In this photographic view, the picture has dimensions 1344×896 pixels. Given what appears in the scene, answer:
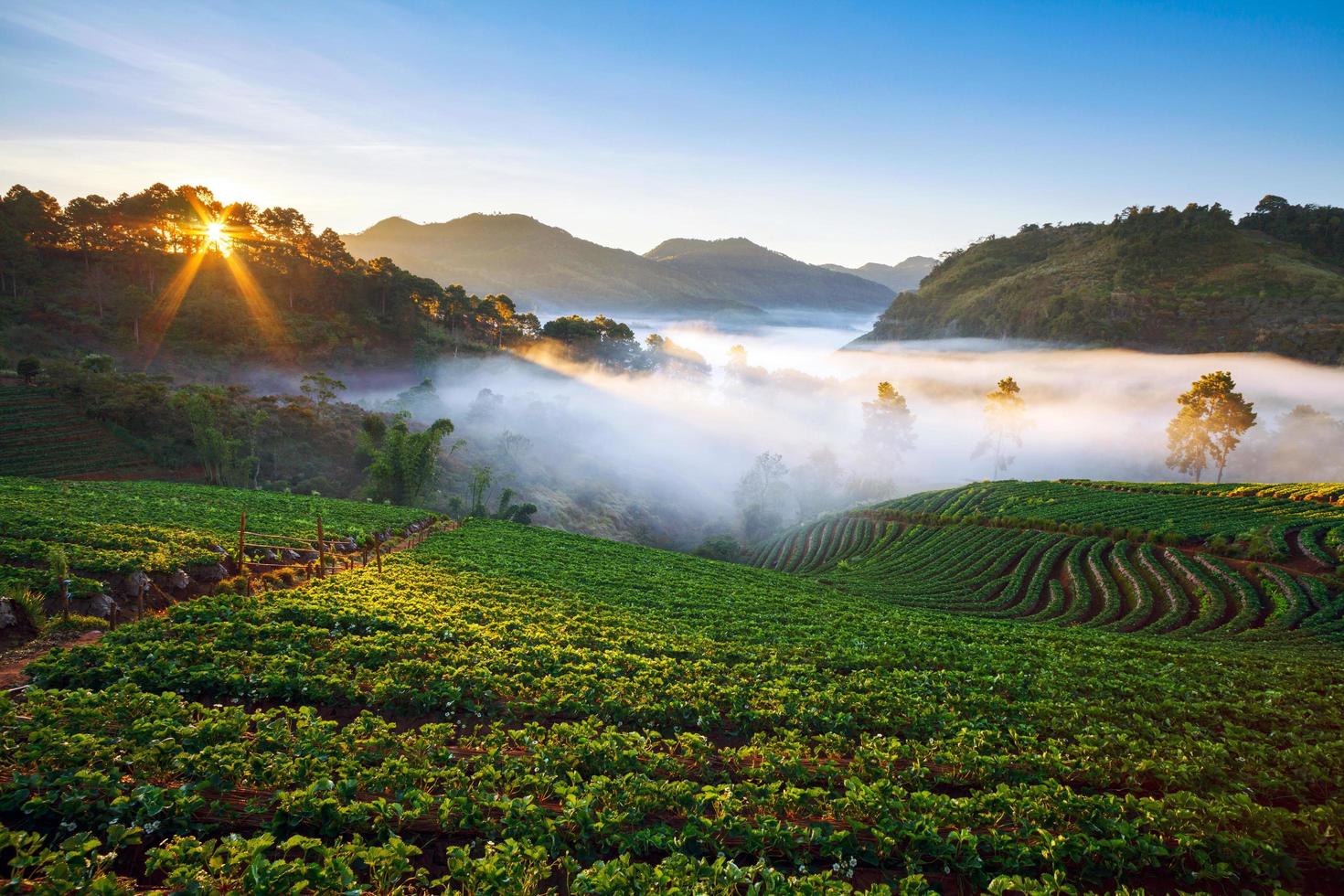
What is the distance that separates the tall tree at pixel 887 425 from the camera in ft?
443

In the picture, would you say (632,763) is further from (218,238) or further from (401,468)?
(218,238)

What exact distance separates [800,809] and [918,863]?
1.84 metres

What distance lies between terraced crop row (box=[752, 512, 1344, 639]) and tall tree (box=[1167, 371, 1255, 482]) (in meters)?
61.1

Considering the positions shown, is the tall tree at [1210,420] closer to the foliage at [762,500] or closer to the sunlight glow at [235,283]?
the foliage at [762,500]

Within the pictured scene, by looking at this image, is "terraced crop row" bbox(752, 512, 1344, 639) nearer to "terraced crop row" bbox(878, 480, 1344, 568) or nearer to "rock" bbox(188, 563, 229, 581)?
"terraced crop row" bbox(878, 480, 1344, 568)

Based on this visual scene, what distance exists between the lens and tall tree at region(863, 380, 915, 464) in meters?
135

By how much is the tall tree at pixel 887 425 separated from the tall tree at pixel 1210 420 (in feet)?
160

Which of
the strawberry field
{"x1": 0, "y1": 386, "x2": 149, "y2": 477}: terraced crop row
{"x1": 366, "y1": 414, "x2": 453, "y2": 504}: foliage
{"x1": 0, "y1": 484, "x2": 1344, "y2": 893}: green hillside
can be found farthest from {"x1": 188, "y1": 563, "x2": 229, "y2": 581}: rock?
{"x1": 0, "y1": 386, "x2": 149, "y2": 477}: terraced crop row

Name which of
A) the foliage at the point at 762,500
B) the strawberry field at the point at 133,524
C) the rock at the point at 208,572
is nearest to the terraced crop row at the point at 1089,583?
the strawberry field at the point at 133,524

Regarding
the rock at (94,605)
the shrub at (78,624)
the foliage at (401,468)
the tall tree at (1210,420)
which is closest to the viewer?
the shrub at (78,624)

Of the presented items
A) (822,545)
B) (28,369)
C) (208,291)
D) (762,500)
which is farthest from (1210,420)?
(208,291)

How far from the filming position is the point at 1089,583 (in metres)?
43.6

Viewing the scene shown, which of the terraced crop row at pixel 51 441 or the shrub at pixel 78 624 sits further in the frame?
the terraced crop row at pixel 51 441

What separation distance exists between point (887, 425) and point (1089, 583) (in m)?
94.8
